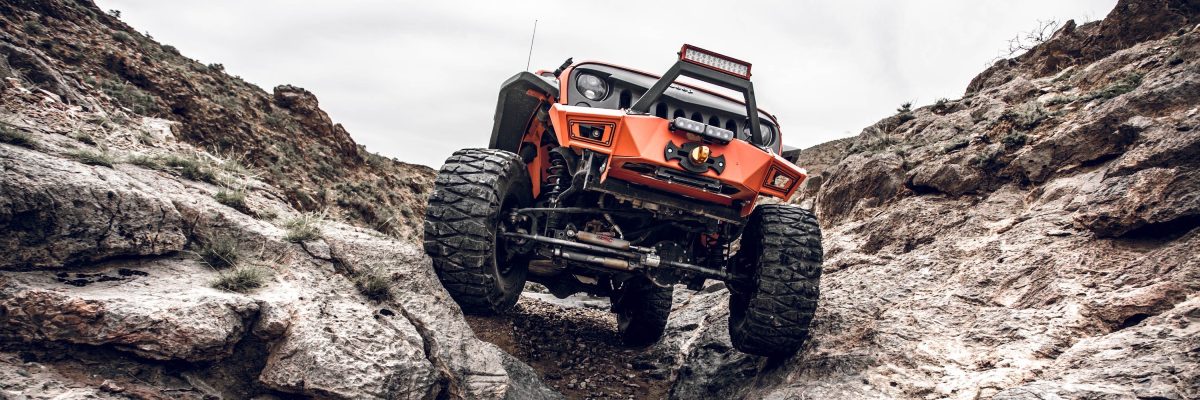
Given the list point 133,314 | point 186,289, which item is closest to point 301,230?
point 186,289

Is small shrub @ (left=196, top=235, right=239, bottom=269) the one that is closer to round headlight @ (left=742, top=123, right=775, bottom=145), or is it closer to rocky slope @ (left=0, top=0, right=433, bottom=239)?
rocky slope @ (left=0, top=0, right=433, bottom=239)

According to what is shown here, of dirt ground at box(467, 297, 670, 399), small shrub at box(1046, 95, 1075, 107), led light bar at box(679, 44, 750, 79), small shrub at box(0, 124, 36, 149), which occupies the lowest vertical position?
dirt ground at box(467, 297, 670, 399)

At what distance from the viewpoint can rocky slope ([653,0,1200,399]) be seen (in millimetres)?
3023

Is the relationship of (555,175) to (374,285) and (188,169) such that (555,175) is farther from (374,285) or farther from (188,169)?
(188,169)

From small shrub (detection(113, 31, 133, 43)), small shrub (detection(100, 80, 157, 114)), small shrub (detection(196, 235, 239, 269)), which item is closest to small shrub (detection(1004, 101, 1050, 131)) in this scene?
small shrub (detection(196, 235, 239, 269))

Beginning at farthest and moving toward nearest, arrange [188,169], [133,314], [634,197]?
1. [634,197]
2. [188,169]
3. [133,314]

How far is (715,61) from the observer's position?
12.7 ft

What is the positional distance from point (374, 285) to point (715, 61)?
254 centimetres

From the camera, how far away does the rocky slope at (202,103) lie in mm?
7395

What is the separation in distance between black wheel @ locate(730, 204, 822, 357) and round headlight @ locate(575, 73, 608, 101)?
1.53 m

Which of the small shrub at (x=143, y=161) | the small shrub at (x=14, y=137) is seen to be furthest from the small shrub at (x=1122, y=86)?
the small shrub at (x=14, y=137)

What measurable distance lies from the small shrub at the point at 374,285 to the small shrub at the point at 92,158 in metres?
1.33

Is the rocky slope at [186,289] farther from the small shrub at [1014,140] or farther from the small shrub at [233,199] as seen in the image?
the small shrub at [1014,140]

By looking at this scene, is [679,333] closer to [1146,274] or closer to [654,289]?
[654,289]
